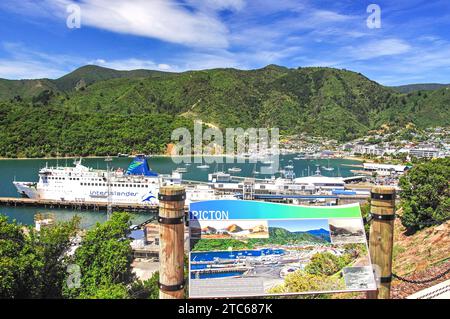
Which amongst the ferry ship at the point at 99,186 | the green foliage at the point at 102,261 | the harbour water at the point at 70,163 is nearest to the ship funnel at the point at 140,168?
the ferry ship at the point at 99,186

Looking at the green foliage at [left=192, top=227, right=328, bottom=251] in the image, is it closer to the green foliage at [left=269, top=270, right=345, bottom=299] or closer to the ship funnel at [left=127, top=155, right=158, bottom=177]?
the green foliage at [left=269, top=270, right=345, bottom=299]

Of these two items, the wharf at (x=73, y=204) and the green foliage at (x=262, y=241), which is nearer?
the green foliage at (x=262, y=241)

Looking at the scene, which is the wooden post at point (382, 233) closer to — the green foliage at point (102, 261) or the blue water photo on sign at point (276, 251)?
the blue water photo on sign at point (276, 251)

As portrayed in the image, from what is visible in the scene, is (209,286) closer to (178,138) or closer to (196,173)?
(196,173)

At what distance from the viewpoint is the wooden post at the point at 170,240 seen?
2.82m

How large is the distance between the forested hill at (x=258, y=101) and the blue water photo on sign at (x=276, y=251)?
76622mm

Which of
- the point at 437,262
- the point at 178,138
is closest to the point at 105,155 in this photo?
the point at 178,138

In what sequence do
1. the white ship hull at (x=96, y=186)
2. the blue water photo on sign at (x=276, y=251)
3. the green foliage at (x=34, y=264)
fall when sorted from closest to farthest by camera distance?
the blue water photo on sign at (x=276, y=251)
the green foliage at (x=34, y=264)
the white ship hull at (x=96, y=186)

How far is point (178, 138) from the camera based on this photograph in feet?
246

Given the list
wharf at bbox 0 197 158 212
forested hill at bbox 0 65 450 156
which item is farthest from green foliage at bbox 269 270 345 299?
forested hill at bbox 0 65 450 156

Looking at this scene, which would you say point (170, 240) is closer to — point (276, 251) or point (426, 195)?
point (276, 251)

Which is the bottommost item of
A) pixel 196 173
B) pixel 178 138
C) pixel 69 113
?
pixel 196 173

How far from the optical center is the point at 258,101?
4788 inches
